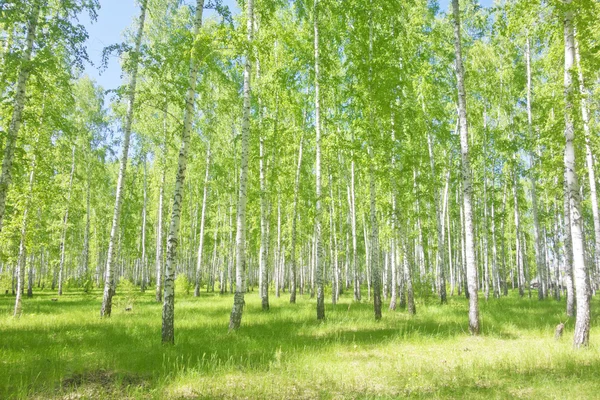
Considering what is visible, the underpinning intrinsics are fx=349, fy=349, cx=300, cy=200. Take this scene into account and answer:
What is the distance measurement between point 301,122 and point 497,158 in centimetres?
1565

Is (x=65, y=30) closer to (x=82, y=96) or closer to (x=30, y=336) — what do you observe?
(x=30, y=336)

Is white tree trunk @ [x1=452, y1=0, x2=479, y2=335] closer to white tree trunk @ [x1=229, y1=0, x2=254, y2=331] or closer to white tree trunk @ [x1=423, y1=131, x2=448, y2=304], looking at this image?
white tree trunk @ [x1=229, y1=0, x2=254, y2=331]

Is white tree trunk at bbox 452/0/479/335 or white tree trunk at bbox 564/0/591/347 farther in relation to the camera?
white tree trunk at bbox 452/0/479/335

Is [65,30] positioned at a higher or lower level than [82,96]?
lower

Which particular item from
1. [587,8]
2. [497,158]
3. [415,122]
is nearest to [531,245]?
[497,158]

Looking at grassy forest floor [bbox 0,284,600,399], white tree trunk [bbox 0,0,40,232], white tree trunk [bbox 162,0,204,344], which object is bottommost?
grassy forest floor [bbox 0,284,600,399]

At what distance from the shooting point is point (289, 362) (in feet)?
21.4

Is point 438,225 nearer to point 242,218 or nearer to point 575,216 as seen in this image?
point 575,216

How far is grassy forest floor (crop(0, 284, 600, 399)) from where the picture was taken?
5203 mm

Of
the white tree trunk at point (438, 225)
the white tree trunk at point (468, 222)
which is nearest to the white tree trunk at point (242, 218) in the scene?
the white tree trunk at point (468, 222)

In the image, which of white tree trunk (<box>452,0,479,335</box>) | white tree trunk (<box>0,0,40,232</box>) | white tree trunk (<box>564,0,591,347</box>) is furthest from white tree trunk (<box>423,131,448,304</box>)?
white tree trunk (<box>0,0,40,232</box>)

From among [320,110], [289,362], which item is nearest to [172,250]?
[289,362]

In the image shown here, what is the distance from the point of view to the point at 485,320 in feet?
38.5

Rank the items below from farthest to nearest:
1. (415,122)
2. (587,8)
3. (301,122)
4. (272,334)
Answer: (301,122)
(415,122)
(272,334)
(587,8)
